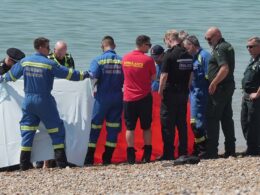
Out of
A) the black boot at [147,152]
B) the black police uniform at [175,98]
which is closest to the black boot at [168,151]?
the black police uniform at [175,98]

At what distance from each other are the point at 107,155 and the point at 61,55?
4.86 feet

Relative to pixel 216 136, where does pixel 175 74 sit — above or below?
above

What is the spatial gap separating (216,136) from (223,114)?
1.04ft

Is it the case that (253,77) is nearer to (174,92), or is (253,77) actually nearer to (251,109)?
(251,109)

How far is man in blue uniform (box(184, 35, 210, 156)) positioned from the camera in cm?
1266

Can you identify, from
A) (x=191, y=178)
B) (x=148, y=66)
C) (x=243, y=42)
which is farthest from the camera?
(x=243, y=42)

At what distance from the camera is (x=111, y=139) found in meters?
12.4

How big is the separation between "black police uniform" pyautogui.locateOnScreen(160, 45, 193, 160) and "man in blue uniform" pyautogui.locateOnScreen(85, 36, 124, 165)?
0.60 meters

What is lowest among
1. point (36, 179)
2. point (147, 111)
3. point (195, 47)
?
point (36, 179)

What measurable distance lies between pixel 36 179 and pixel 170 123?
2.07m

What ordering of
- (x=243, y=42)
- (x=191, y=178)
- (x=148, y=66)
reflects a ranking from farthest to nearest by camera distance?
1. (x=243, y=42)
2. (x=148, y=66)
3. (x=191, y=178)

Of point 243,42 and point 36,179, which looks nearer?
point 36,179

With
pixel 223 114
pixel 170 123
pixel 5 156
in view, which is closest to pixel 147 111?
pixel 170 123

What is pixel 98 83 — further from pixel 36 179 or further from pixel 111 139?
pixel 36 179
